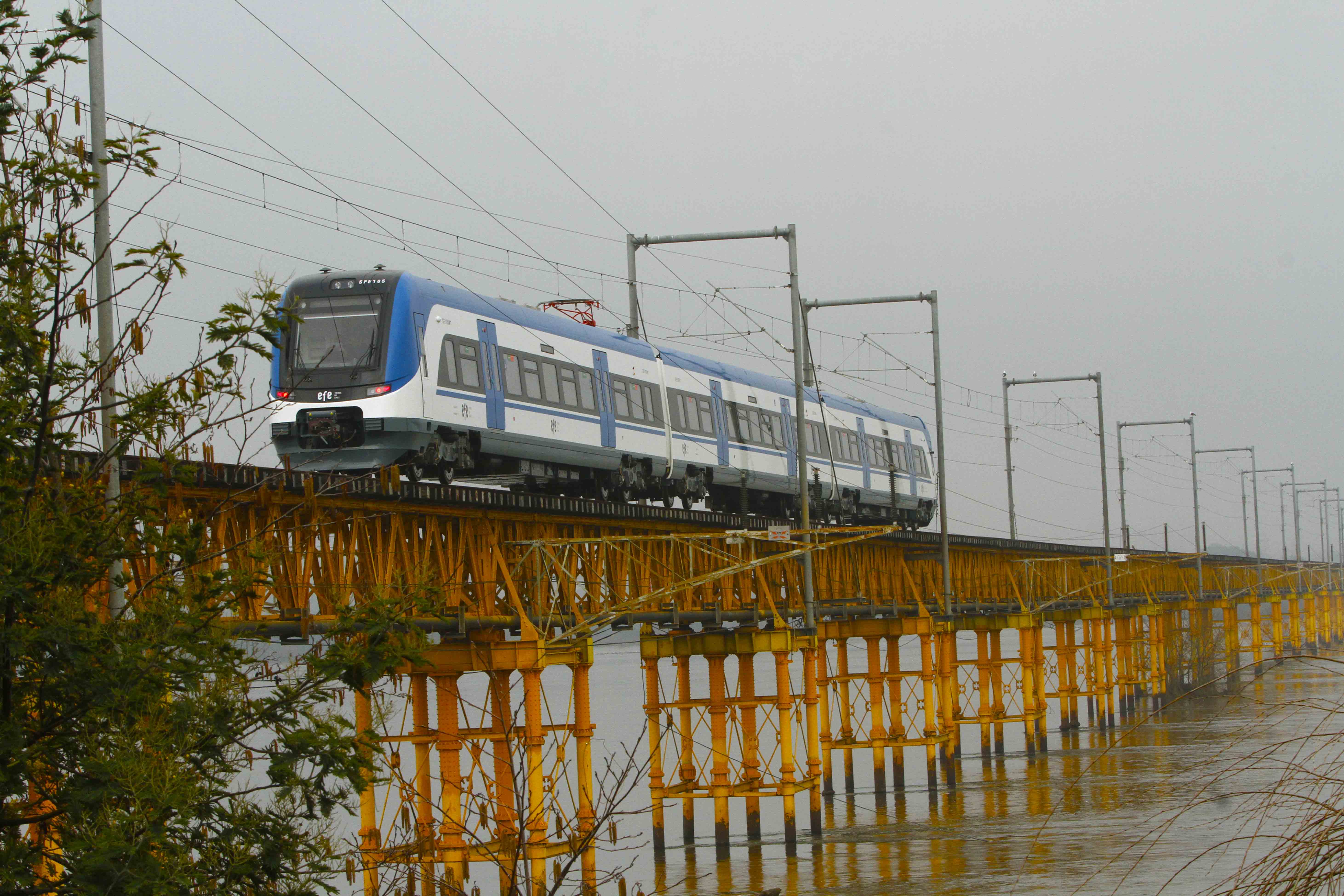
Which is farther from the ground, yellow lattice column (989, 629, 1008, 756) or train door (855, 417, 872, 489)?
train door (855, 417, 872, 489)

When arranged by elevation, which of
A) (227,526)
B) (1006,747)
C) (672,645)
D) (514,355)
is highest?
(514,355)

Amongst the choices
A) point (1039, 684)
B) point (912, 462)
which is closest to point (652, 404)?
point (912, 462)

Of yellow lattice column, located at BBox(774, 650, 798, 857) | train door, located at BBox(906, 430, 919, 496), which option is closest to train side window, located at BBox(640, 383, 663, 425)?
yellow lattice column, located at BBox(774, 650, 798, 857)

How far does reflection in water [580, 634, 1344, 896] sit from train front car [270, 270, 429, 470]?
7.83m

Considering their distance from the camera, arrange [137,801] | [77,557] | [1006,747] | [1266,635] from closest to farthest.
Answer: [137,801] → [77,557] → [1006,747] → [1266,635]

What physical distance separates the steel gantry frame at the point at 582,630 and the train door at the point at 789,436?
2.38 metres

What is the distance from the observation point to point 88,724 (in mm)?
8695

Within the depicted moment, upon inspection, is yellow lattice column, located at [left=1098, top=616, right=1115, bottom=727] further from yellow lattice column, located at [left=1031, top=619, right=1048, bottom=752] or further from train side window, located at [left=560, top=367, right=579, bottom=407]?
train side window, located at [left=560, top=367, right=579, bottom=407]

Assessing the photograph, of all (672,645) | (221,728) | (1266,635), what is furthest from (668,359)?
(1266,635)

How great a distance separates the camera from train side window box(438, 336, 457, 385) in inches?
993

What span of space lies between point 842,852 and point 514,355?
13.4 meters

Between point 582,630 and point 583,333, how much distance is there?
8.92 m

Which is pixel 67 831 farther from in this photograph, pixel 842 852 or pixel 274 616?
pixel 842 852

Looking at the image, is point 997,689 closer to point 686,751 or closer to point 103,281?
point 686,751
